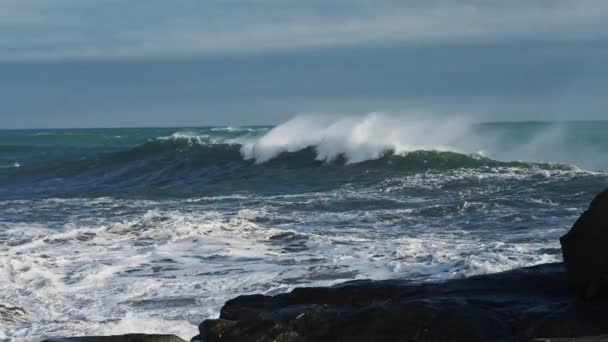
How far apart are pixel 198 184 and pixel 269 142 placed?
20.0 feet

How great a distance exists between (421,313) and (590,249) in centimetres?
110

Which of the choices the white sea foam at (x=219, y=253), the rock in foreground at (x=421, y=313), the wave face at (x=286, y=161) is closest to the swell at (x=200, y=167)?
the wave face at (x=286, y=161)

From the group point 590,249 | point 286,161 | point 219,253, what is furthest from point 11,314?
point 286,161

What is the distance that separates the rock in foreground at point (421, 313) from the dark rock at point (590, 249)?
5.3 inches

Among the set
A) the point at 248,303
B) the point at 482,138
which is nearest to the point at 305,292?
the point at 248,303

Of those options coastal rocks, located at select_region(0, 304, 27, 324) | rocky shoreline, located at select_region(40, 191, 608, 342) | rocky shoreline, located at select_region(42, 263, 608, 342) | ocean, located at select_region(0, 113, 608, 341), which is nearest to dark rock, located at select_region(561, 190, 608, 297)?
rocky shoreline, located at select_region(40, 191, 608, 342)

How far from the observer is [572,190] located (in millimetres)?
16969

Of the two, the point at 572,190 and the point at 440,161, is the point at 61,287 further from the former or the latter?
the point at 440,161

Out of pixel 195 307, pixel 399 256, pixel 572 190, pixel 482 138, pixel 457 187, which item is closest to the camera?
pixel 195 307

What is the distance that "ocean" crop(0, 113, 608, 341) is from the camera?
29.9 ft

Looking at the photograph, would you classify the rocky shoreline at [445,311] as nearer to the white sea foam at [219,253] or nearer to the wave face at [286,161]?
the white sea foam at [219,253]

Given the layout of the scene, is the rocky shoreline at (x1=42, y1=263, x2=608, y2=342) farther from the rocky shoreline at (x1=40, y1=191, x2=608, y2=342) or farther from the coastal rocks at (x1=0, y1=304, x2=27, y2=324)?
the coastal rocks at (x1=0, y1=304, x2=27, y2=324)

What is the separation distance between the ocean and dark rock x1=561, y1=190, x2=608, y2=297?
2.60 metres

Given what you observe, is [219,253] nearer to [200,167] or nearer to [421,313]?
[421,313]
